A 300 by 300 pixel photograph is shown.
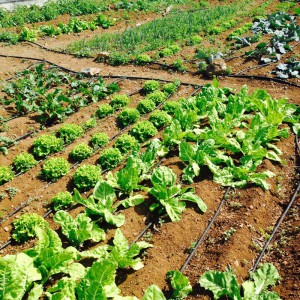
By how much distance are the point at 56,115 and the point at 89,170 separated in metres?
2.79

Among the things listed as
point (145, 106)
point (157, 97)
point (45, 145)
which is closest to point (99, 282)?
point (45, 145)

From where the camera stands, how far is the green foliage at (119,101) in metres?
9.53

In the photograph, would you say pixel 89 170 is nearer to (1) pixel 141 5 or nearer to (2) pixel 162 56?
(2) pixel 162 56

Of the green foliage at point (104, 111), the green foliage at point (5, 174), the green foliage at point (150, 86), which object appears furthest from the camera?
the green foliage at point (150, 86)

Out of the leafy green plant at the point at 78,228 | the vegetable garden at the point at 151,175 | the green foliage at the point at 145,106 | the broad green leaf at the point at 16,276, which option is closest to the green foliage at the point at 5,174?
the vegetable garden at the point at 151,175

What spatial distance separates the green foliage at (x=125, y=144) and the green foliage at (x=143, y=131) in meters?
0.37

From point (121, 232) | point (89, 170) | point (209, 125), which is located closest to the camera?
point (121, 232)

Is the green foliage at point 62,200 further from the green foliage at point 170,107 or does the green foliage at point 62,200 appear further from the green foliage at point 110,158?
the green foliage at point 170,107

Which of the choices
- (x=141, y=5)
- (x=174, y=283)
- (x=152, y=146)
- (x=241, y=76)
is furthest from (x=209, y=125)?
(x=141, y=5)

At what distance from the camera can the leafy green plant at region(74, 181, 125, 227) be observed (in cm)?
591

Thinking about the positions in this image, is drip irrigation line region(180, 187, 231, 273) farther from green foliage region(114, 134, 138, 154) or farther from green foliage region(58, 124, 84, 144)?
green foliage region(58, 124, 84, 144)

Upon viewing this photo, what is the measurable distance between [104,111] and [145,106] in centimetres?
105

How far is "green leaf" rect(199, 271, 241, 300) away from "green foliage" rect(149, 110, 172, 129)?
4432mm

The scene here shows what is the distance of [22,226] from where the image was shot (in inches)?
232
